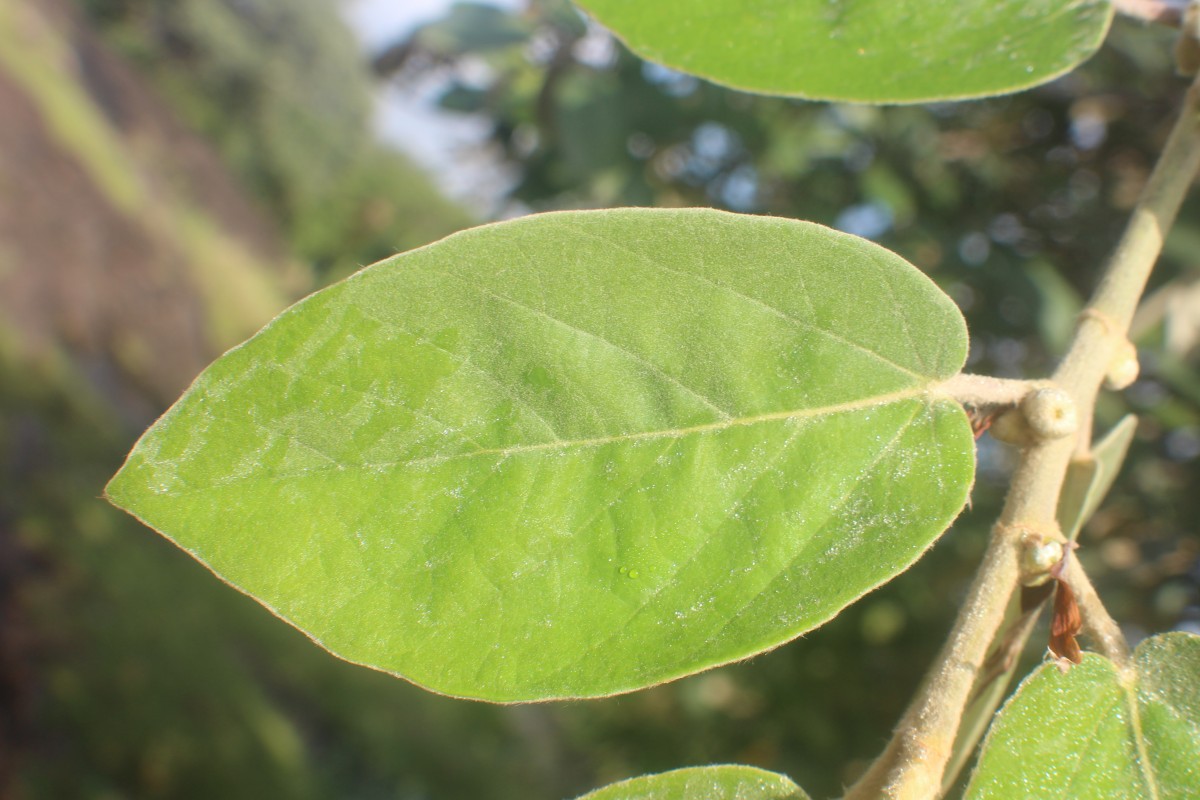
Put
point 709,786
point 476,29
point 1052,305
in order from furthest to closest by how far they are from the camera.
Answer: point 476,29
point 1052,305
point 709,786

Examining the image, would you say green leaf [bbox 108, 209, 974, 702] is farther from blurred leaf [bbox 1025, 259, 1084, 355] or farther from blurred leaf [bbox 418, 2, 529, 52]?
blurred leaf [bbox 418, 2, 529, 52]

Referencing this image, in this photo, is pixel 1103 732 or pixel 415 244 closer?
pixel 1103 732

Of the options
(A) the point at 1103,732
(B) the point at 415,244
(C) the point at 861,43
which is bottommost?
(B) the point at 415,244

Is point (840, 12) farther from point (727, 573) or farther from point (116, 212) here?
point (116, 212)

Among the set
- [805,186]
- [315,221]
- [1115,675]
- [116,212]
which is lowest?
[315,221]

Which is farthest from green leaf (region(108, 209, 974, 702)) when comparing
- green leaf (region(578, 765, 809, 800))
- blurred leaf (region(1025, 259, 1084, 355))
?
blurred leaf (region(1025, 259, 1084, 355))

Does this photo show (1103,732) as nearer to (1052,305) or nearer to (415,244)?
(1052,305)

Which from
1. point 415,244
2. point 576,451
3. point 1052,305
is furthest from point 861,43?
point 415,244

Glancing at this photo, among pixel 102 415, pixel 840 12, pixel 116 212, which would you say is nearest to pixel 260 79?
pixel 116 212
